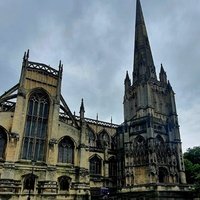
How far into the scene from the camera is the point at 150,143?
33.1 m

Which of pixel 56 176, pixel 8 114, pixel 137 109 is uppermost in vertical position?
pixel 137 109

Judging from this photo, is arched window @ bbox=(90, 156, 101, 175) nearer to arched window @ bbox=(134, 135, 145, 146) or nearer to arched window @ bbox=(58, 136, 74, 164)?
arched window @ bbox=(58, 136, 74, 164)

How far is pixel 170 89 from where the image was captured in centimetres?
4522

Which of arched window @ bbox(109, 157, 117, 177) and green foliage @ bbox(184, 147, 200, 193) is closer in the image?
arched window @ bbox(109, 157, 117, 177)

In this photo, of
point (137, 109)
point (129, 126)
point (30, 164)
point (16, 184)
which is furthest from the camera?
point (137, 109)

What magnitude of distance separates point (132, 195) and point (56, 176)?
11017 mm

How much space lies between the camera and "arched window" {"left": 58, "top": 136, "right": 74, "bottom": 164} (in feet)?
98.0

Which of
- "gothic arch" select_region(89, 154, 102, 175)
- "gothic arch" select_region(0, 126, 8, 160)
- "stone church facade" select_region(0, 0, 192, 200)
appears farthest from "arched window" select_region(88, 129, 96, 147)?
"gothic arch" select_region(0, 126, 8, 160)

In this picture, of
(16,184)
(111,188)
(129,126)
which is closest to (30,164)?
Answer: (16,184)

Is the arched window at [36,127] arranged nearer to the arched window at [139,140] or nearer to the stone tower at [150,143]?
the stone tower at [150,143]

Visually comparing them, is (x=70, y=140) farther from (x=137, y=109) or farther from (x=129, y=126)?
(x=137, y=109)

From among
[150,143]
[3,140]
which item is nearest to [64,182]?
[3,140]

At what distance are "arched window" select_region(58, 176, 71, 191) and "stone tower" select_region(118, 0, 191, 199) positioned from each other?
8.79 m

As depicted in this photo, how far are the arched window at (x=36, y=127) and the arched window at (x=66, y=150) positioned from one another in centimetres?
231
